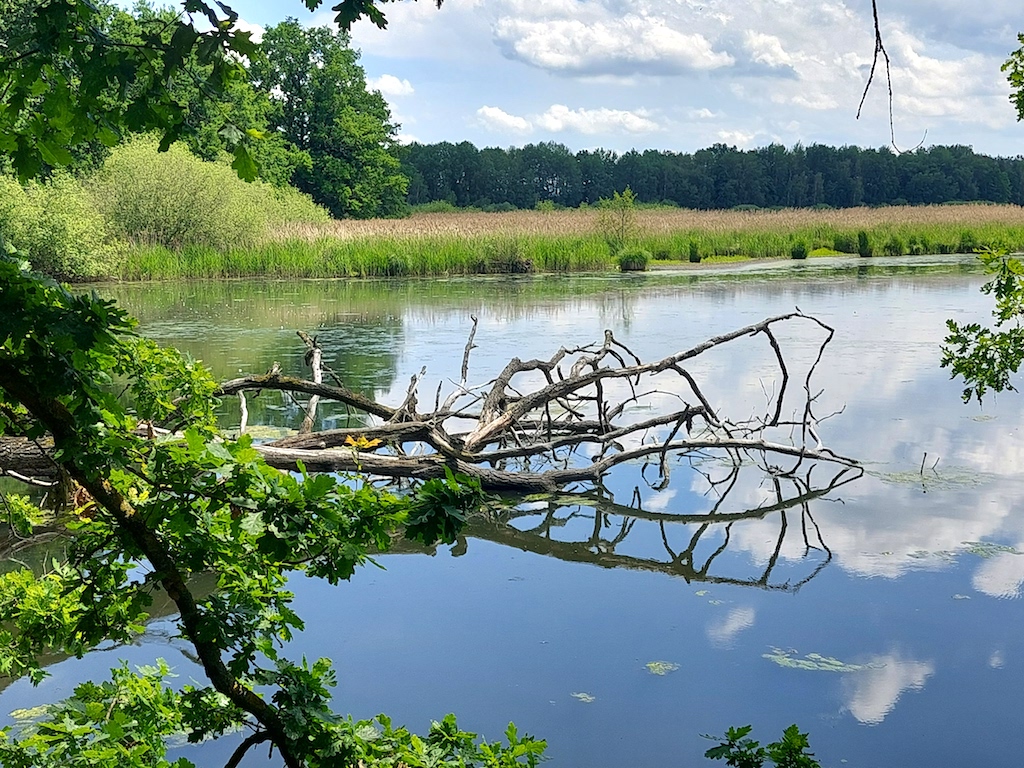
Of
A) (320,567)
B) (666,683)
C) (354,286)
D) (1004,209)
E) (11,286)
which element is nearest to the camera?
(11,286)

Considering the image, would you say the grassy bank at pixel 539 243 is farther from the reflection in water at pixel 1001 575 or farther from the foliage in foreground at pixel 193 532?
the foliage in foreground at pixel 193 532

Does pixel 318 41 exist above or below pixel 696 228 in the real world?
above

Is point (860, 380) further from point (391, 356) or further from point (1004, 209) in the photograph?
point (1004, 209)

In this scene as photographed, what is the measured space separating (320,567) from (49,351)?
538mm

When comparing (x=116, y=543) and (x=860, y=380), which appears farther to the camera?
(x=860, y=380)

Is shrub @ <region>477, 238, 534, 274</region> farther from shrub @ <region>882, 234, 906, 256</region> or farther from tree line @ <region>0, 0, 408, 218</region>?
tree line @ <region>0, 0, 408, 218</region>

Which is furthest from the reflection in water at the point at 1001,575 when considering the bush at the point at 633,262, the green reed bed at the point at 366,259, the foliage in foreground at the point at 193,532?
the bush at the point at 633,262

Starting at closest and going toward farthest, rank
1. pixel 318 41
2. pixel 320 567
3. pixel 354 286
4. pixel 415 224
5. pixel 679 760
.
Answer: pixel 320 567
pixel 679 760
pixel 354 286
pixel 415 224
pixel 318 41

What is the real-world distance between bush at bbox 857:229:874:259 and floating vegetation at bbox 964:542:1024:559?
2447cm

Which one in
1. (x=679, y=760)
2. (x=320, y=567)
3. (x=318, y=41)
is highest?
(x=318, y=41)

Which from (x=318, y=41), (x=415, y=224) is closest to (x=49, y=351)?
(x=415, y=224)

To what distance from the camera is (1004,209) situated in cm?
3703

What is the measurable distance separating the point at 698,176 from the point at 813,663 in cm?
6136

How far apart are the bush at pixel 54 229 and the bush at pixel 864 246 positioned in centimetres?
1835
